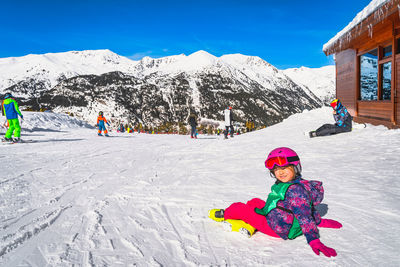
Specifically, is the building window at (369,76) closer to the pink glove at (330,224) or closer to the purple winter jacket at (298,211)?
the pink glove at (330,224)

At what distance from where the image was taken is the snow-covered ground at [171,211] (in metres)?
2.12

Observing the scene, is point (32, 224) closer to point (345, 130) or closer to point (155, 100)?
point (345, 130)

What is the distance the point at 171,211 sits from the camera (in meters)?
3.20

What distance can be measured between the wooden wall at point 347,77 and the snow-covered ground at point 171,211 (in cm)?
624

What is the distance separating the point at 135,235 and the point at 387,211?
2882 mm

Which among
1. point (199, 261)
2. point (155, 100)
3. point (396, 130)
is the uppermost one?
point (155, 100)

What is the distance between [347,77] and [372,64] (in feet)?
5.99

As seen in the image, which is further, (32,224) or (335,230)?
(32,224)

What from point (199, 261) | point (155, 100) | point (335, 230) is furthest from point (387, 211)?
point (155, 100)

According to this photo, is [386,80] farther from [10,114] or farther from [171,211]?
[10,114]

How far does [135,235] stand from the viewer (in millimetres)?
2518

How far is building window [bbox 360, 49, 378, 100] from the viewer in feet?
34.4

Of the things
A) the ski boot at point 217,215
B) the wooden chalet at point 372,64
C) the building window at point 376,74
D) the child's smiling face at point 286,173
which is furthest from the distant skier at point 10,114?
the building window at point 376,74

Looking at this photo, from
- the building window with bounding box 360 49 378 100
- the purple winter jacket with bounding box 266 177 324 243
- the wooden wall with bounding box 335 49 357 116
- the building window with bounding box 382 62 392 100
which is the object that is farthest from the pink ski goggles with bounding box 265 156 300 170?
the wooden wall with bounding box 335 49 357 116
